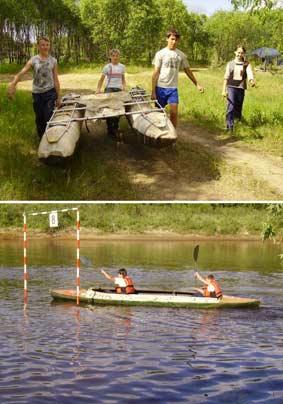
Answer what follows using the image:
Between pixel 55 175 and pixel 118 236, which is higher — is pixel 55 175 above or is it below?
above

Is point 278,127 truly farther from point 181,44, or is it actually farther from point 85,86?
point 181,44

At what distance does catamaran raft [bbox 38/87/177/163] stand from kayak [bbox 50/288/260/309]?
16.0ft

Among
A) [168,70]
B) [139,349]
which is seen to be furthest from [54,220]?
[139,349]

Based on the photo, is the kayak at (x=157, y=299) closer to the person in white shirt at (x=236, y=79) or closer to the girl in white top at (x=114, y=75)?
the person in white shirt at (x=236, y=79)

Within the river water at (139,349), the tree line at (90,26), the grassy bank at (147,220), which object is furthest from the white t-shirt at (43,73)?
the grassy bank at (147,220)

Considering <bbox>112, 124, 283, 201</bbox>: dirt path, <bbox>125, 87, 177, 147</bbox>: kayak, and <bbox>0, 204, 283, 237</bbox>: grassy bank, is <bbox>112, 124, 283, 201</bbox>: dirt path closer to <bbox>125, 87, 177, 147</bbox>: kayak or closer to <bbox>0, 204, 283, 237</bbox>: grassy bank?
<bbox>125, 87, 177, 147</bbox>: kayak

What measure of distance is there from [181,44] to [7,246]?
98.5 feet

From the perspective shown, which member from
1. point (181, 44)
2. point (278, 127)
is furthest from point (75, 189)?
point (181, 44)

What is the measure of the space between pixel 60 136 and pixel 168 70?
327cm

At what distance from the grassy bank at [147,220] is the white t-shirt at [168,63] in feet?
115

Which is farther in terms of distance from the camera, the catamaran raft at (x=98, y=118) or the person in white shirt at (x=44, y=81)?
the person in white shirt at (x=44, y=81)

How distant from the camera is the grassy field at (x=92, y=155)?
50.5 feet

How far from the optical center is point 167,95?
16562 millimetres

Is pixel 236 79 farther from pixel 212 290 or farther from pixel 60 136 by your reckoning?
pixel 60 136
